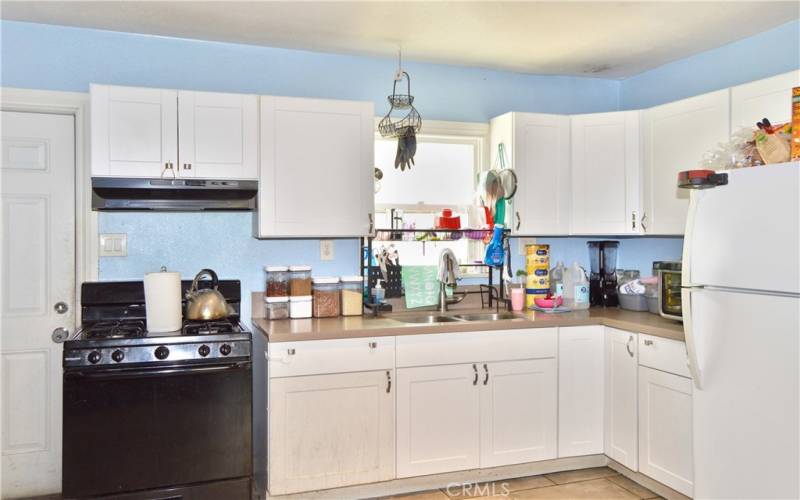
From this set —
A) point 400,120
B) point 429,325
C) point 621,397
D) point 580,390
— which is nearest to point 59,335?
point 429,325

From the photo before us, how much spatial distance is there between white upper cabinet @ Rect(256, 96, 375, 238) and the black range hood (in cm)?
12

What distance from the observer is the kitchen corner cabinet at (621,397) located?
10.1 feet

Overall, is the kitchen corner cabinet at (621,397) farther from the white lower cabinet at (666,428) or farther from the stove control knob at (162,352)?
the stove control knob at (162,352)

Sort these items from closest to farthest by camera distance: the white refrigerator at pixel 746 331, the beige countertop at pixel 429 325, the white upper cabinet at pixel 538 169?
the white refrigerator at pixel 746 331
the beige countertop at pixel 429 325
the white upper cabinet at pixel 538 169

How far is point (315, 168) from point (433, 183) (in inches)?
35.5

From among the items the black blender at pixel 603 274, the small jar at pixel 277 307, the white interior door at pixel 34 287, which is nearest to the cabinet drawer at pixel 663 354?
the black blender at pixel 603 274

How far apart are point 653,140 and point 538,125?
65 centimetres

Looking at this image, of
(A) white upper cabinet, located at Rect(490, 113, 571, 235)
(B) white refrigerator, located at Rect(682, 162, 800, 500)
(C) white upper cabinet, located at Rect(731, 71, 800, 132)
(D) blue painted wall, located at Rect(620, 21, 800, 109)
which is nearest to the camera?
(B) white refrigerator, located at Rect(682, 162, 800, 500)

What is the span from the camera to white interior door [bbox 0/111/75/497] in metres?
3.06

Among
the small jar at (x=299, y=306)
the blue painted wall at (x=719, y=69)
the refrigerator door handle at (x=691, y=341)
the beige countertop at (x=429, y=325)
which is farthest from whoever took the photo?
the small jar at (x=299, y=306)

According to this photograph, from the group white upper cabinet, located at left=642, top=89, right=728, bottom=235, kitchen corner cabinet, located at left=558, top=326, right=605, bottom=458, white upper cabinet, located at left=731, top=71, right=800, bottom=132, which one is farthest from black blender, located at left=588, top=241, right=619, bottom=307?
white upper cabinet, located at left=731, top=71, right=800, bottom=132

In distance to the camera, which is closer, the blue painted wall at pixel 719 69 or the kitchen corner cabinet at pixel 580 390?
the blue painted wall at pixel 719 69

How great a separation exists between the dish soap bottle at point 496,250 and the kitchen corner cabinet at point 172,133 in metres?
1.43

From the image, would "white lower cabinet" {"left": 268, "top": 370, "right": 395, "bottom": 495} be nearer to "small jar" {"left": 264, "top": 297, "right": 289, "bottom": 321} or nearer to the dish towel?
"small jar" {"left": 264, "top": 297, "right": 289, "bottom": 321}
